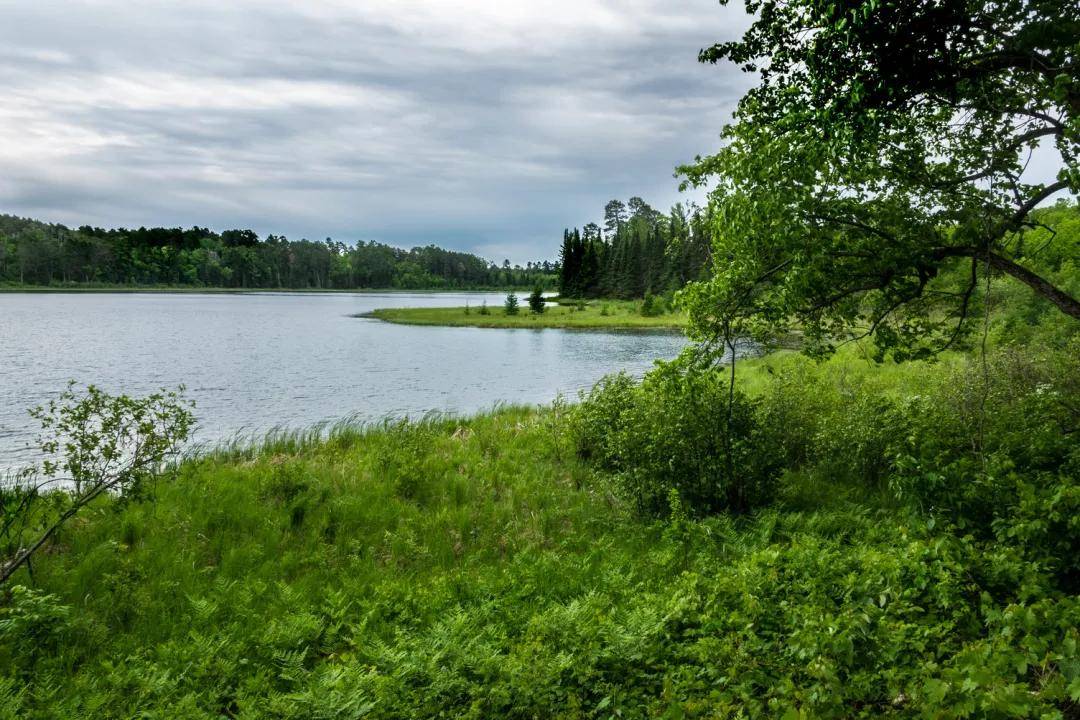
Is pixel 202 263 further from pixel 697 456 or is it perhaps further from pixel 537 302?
pixel 697 456

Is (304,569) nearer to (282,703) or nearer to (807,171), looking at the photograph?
(282,703)

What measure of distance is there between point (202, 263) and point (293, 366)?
145502 mm

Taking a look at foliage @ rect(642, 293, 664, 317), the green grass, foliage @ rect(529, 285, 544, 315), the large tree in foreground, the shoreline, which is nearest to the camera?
the large tree in foreground

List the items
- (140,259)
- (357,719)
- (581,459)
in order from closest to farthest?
1. (357,719)
2. (581,459)
3. (140,259)

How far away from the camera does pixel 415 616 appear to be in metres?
6.56

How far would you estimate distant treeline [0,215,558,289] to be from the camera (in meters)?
127

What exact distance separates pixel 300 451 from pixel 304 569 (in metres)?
6.35

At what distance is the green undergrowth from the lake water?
7105 mm

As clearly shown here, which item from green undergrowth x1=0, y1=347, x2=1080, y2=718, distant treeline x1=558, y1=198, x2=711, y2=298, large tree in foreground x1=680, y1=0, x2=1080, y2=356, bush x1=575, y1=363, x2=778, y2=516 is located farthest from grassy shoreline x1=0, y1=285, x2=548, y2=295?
large tree in foreground x1=680, y1=0, x2=1080, y2=356

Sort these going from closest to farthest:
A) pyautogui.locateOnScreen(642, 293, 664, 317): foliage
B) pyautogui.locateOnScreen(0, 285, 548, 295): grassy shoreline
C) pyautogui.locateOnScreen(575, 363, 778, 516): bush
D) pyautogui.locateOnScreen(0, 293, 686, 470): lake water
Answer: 1. pyautogui.locateOnScreen(575, 363, 778, 516): bush
2. pyautogui.locateOnScreen(0, 293, 686, 470): lake water
3. pyautogui.locateOnScreen(642, 293, 664, 317): foliage
4. pyautogui.locateOnScreen(0, 285, 548, 295): grassy shoreline

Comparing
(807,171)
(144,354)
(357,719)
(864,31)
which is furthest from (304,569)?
(144,354)

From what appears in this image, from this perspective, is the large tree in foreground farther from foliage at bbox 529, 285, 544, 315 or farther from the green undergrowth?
foliage at bbox 529, 285, 544, 315

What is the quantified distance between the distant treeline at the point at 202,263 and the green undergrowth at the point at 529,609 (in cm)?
14580

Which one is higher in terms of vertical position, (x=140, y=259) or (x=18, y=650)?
(x=140, y=259)
